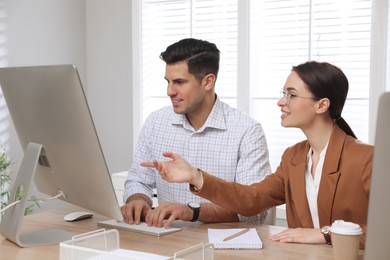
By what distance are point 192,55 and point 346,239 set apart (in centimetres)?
120

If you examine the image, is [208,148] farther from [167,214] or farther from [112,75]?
[112,75]

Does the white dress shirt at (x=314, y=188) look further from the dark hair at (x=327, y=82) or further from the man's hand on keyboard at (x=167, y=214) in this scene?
the man's hand on keyboard at (x=167, y=214)

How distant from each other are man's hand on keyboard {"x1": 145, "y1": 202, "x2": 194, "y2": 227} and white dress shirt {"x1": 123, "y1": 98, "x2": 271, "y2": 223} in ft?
1.16

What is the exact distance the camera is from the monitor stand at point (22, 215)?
165cm

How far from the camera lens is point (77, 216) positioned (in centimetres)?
199

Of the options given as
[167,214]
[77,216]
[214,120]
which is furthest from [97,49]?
[167,214]

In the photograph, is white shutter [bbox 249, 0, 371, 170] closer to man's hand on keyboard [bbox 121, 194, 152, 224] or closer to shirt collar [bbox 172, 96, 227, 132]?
shirt collar [bbox 172, 96, 227, 132]

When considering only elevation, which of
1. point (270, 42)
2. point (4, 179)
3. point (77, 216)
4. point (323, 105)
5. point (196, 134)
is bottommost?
point (4, 179)

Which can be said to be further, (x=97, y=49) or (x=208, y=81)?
(x=97, y=49)

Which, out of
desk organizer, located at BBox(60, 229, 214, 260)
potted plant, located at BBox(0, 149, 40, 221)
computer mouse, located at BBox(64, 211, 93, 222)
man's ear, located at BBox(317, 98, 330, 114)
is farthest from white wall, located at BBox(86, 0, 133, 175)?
desk organizer, located at BBox(60, 229, 214, 260)

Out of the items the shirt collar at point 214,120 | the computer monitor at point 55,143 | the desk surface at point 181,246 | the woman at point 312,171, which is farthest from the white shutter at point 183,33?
the computer monitor at point 55,143

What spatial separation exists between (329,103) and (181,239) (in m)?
0.72

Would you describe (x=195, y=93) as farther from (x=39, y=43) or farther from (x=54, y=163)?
(x=39, y=43)

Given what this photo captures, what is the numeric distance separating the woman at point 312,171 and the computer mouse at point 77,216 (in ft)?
1.25
